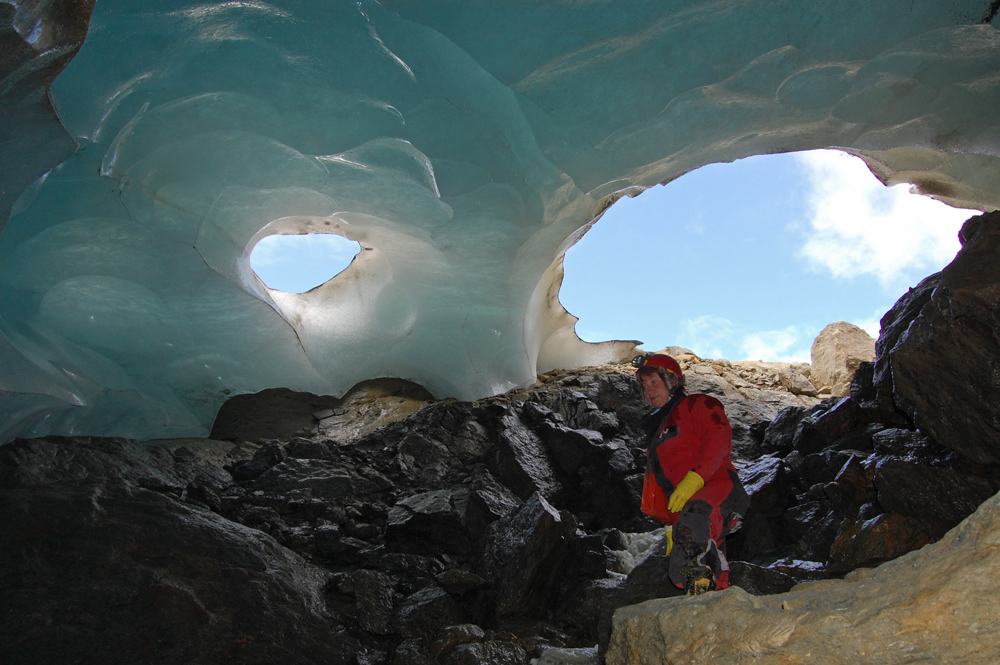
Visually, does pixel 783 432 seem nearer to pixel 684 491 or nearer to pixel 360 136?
pixel 684 491

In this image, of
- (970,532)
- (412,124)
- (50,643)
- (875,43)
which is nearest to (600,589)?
(970,532)

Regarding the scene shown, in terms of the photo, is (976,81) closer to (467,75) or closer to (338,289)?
(467,75)

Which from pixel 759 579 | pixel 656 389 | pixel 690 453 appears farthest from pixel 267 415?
pixel 759 579

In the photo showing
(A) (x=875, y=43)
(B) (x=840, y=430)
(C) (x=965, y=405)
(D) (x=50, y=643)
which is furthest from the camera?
(B) (x=840, y=430)

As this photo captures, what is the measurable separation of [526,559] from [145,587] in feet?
7.80

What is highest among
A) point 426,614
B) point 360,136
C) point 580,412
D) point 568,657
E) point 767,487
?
point 360,136

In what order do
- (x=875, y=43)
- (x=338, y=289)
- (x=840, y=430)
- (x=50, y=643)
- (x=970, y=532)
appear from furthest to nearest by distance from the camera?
(x=338, y=289) < (x=840, y=430) < (x=875, y=43) < (x=50, y=643) < (x=970, y=532)

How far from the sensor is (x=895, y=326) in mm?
5117

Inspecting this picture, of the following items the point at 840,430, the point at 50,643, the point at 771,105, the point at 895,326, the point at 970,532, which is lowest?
the point at 50,643

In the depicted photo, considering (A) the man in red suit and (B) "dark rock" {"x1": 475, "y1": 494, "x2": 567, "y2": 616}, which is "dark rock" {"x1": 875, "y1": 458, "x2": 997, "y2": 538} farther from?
(B) "dark rock" {"x1": 475, "y1": 494, "x2": 567, "y2": 616}

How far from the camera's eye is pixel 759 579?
12.3 feet

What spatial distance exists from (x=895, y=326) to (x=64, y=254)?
6817 mm

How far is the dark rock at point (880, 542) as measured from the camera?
384 centimetres

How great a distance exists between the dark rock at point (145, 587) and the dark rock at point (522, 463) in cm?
209
